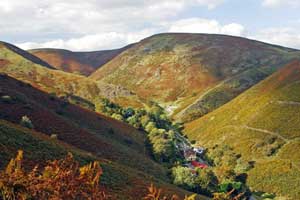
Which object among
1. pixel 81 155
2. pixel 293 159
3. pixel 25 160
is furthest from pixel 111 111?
pixel 25 160

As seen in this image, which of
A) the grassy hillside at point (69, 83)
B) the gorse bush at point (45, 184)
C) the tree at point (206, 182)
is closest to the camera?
the gorse bush at point (45, 184)

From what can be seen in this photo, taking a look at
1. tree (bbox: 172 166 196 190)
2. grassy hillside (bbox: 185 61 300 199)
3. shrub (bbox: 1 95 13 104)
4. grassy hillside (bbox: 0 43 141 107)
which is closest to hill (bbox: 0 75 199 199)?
shrub (bbox: 1 95 13 104)

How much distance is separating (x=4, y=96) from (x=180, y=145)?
167 ft

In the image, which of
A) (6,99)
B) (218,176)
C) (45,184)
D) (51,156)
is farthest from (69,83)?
(45,184)

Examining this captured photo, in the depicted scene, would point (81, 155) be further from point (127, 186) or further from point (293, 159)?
point (293, 159)

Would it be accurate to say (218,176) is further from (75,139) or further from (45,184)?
(45,184)

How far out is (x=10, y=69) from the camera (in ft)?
582

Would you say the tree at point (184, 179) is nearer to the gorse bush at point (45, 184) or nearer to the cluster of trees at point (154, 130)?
the cluster of trees at point (154, 130)

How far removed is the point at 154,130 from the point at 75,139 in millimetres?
39132

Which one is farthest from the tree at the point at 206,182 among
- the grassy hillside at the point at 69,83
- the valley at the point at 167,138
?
the grassy hillside at the point at 69,83

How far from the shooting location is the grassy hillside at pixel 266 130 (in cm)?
8231

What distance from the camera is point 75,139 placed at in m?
56.7

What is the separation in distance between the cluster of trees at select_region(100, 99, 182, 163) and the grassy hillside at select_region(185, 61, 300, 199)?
13.8 metres

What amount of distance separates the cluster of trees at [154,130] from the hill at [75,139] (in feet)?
9.89
